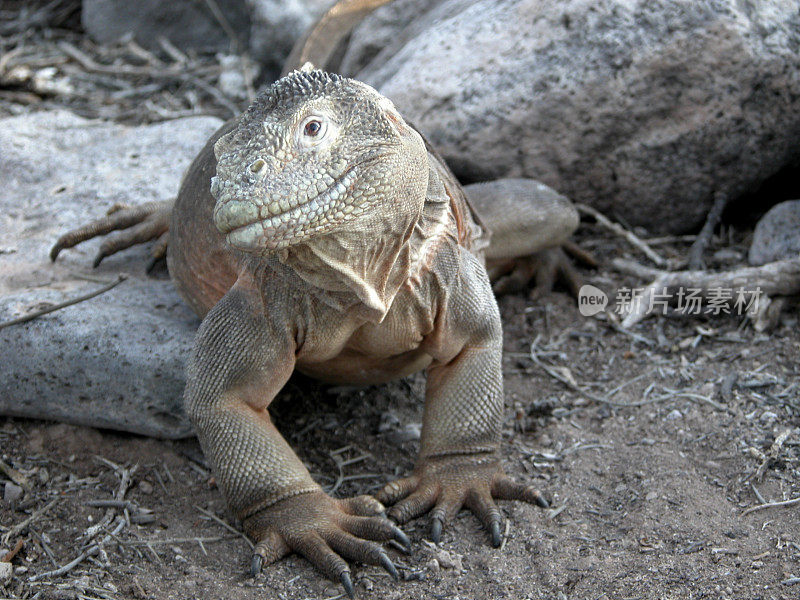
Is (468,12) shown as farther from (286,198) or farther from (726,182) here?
(286,198)

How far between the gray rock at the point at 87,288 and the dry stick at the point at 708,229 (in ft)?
10.7

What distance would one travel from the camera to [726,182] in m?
6.39

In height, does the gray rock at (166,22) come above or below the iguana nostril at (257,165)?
below

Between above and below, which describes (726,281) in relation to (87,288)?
below

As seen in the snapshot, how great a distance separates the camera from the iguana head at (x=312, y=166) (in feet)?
10.1

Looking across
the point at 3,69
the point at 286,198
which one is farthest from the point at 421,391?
the point at 3,69

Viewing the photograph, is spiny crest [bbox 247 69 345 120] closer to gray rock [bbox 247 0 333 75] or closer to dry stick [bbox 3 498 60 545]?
dry stick [bbox 3 498 60 545]

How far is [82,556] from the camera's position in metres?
3.95

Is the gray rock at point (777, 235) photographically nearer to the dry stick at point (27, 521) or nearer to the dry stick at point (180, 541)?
the dry stick at point (180, 541)

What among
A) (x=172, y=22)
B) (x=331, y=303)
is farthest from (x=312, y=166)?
(x=172, y=22)

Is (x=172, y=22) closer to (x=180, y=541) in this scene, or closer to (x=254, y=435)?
(x=254, y=435)

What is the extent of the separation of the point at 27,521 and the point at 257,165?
7.02ft

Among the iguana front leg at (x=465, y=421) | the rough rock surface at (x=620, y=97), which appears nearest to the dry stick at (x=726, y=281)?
the rough rock surface at (x=620, y=97)

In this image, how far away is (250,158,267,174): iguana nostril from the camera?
10.3ft
